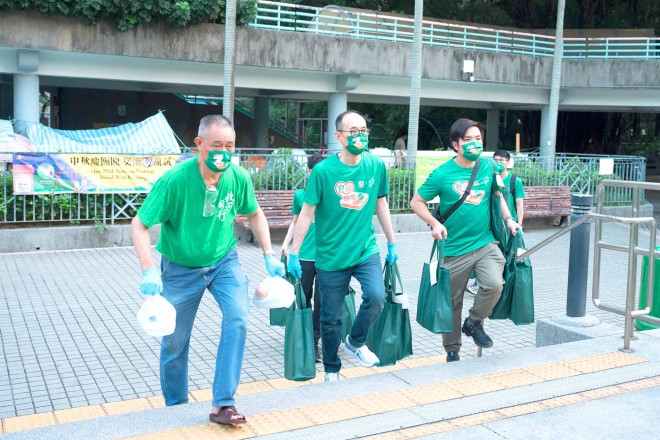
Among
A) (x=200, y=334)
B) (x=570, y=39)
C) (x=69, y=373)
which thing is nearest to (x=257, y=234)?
(x=69, y=373)

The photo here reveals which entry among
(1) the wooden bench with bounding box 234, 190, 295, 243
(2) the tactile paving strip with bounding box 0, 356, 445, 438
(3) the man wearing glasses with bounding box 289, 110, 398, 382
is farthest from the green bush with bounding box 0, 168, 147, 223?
(3) the man wearing glasses with bounding box 289, 110, 398, 382

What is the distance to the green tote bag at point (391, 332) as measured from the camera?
515 centimetres

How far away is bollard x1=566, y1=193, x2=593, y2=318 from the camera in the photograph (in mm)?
5805

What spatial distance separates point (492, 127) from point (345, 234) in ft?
93.8

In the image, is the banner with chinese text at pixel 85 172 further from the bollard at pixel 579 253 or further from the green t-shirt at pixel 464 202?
the bollard at pixel 579 253

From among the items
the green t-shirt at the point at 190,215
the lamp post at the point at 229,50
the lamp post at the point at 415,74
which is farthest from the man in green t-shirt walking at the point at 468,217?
the lamp post at the point at 415,74

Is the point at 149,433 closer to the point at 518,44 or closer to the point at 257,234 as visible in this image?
the point at 257,234

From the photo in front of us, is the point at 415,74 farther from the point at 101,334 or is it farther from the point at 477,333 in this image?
the point at 477,333

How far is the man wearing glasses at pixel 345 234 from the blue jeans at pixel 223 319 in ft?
2.75

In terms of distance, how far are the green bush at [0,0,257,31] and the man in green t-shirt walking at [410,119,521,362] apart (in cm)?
1365

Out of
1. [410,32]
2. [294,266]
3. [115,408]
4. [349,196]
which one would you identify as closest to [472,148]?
[349,196]

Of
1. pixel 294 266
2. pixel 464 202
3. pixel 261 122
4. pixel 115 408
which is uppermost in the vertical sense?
pixel 261 122

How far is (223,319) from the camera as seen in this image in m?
4.07

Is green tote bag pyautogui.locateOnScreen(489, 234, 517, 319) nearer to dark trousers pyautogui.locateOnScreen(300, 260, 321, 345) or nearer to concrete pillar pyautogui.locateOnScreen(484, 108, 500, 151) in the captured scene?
dark trousers pyautogui.locateOnScreen(300, 260, 321, 345)
